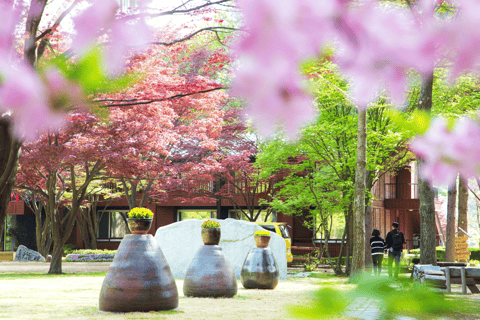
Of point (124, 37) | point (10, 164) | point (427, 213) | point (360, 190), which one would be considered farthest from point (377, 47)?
point (360, 190)

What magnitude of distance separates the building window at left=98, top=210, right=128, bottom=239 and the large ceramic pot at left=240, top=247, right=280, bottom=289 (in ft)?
65.5

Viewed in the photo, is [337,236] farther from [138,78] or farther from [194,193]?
[138,78]

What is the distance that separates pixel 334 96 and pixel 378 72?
46.1 feet

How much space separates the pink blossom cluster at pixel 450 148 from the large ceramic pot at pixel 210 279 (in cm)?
948

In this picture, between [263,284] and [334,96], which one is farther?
[334,96]

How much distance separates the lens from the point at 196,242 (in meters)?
16.7

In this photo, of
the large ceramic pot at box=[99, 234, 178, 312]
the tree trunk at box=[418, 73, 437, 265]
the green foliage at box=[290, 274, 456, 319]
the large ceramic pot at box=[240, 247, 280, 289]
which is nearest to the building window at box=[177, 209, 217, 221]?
the large ceramic pot at box=[240, 247, 280, 289]

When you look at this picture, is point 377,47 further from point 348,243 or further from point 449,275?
point 348,243

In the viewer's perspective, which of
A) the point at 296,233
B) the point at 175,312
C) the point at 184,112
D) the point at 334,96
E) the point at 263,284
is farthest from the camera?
the point at 296,233

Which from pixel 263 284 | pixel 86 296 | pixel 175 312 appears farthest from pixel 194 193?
pixel 175 312

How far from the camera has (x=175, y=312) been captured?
26.2 feet

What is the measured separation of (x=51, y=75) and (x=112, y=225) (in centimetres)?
3152

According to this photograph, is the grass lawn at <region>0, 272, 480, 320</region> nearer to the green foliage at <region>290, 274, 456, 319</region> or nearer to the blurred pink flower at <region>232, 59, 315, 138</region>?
the green foliage at <region>290, 274, 456, 319</region>

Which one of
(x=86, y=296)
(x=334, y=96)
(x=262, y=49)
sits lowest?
(x=86, y=296)
